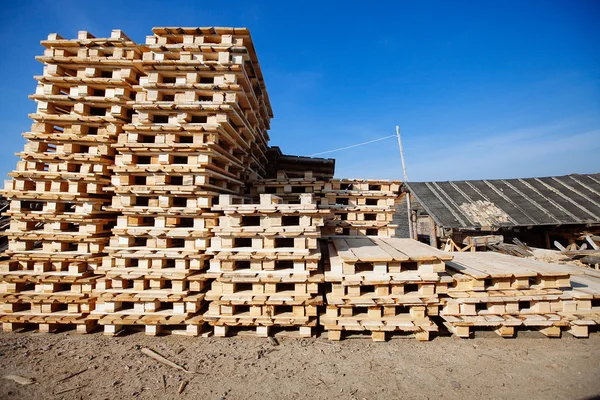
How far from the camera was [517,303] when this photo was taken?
4.40 meters

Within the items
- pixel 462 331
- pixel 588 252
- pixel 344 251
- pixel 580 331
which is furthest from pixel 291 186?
pixel 588 252

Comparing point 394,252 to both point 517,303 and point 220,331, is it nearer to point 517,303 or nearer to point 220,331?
point 517,303

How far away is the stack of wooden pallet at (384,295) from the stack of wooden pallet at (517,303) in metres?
0.38

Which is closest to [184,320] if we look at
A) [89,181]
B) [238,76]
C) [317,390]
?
[317,390]

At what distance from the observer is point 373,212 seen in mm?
6789

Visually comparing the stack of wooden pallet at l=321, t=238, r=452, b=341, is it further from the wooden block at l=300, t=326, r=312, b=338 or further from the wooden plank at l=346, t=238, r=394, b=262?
the wooden block at l=300, t=326, r=312, b=338

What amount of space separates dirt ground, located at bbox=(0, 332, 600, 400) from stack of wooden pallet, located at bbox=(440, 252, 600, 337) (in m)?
0.30

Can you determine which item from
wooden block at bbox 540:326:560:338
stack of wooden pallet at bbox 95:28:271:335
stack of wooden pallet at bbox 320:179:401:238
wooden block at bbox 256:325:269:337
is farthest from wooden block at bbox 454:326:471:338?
stack of wooden pallet at bbox 95:28:271:335

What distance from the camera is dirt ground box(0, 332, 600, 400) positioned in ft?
10.8

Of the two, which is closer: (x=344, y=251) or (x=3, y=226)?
(x=344, y=251)

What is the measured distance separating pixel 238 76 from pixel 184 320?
5.01 metres

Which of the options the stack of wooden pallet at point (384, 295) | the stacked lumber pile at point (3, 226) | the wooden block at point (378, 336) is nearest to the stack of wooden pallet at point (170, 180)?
the stack of wooden pallet at point (384, 295)

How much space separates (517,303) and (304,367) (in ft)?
12.8

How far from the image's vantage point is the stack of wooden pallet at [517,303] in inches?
171
